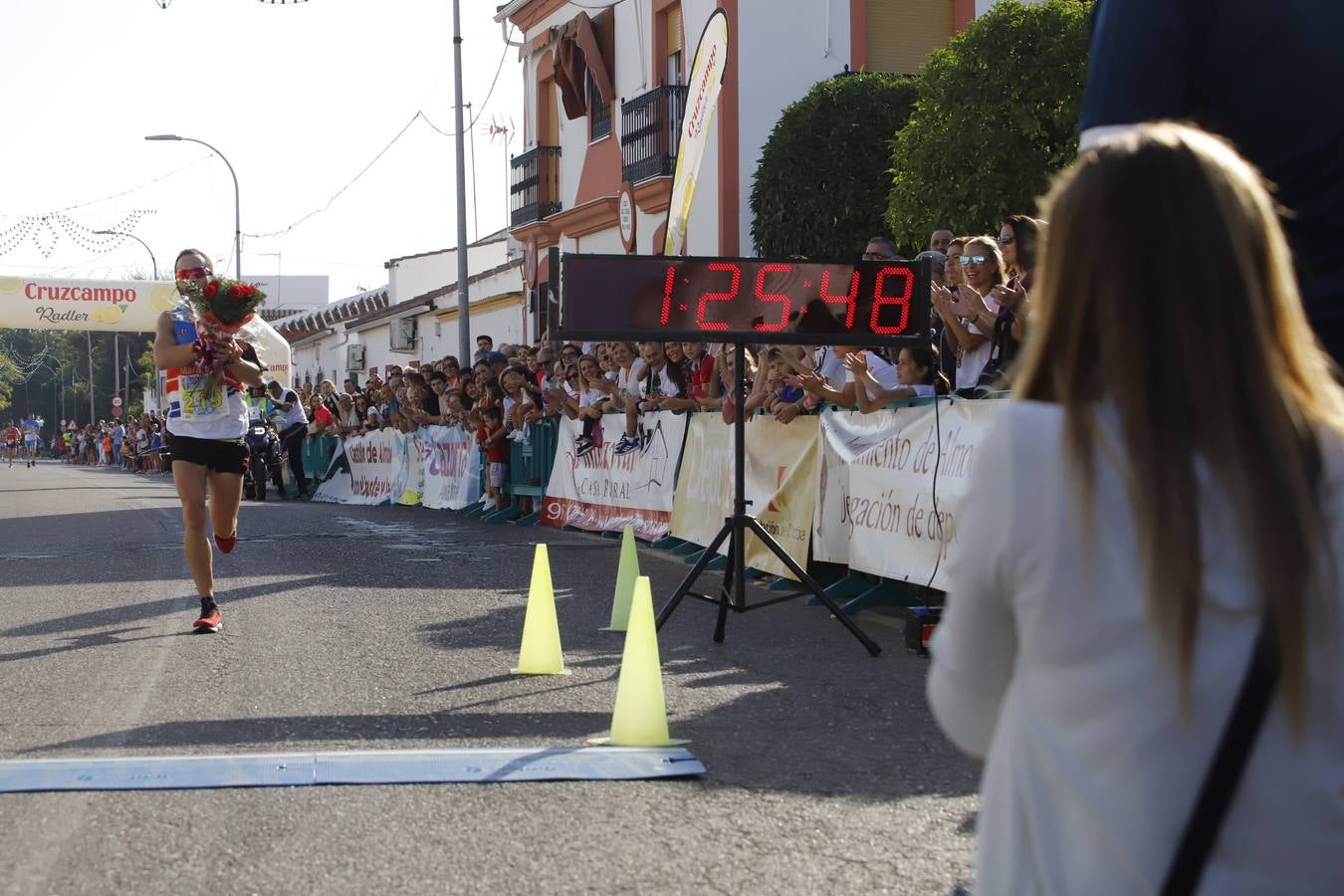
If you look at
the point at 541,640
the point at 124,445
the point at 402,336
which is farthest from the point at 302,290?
the point at 541,640

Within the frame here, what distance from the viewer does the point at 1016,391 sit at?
1.91 metres

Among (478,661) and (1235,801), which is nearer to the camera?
(1235,801)

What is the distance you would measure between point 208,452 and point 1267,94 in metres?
7.40

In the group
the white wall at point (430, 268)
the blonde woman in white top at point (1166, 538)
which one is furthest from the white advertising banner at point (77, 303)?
the blonde woman in white top at point (1166, 538)

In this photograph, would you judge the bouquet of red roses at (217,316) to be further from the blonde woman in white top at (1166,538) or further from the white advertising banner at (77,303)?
the white advertising banner at (77,303)

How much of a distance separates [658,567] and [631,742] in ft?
22.9

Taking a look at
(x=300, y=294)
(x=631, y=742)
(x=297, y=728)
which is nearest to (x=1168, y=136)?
(x=631, y=742)

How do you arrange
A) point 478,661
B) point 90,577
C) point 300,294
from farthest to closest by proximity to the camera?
point 300,294, point 90,577, point 478,661

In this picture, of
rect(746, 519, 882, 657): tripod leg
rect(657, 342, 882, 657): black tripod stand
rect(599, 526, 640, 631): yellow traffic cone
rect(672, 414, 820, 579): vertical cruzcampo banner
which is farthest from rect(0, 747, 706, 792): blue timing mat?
rect(672, 414, 820, 579): vertical cruzcampo banner

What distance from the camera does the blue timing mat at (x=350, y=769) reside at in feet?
17.0

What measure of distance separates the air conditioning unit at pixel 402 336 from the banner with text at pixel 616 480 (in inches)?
1065

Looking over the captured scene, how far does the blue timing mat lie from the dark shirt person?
11.0 feet

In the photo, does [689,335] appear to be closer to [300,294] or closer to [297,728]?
[297,728]

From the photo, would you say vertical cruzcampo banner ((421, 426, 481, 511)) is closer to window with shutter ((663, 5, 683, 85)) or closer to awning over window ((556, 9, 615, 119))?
window with shutter ((663, 5, 683, 85))
